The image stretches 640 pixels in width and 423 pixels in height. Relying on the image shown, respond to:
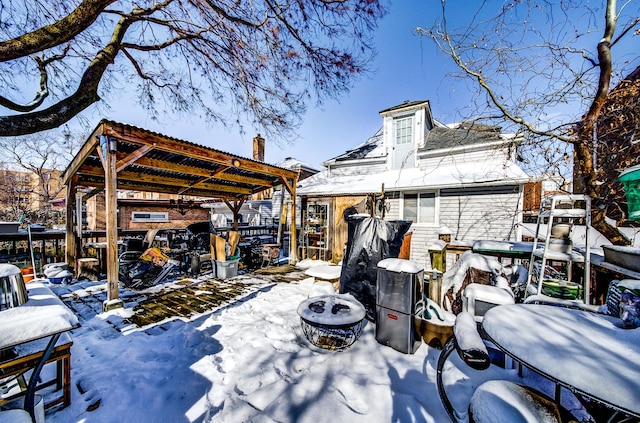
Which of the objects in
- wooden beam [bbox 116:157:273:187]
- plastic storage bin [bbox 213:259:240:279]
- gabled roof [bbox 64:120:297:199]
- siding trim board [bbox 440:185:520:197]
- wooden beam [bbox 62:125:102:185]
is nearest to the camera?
wooden beam [bbox 62:125:102:185]

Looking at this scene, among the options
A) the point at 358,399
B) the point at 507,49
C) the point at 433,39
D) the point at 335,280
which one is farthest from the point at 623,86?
the point at 358,399

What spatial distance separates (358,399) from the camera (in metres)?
2.09

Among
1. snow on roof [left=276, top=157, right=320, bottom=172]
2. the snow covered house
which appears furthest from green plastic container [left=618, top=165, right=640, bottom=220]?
snow on roof [left=276, top=157, right=320, bottom=172]

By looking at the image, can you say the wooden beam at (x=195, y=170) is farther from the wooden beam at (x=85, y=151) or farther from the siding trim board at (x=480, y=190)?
the siding trim board at (x=480, y=190)

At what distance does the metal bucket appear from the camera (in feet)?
5.78

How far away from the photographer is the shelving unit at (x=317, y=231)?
30.0ft

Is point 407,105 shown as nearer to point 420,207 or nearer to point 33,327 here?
point 420,207

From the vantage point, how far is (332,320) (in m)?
2.53

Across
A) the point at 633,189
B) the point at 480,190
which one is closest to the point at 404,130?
the point at 480,190

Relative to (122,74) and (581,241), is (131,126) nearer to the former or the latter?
(122,74)

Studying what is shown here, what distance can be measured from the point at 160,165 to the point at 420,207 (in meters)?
7.95

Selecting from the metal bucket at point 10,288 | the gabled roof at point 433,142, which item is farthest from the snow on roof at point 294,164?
the metal bucket at point 10,288

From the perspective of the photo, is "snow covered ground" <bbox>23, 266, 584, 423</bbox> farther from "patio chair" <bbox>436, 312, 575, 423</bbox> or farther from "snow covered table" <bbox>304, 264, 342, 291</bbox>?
"snow covered table" <bbox>304, 264, 342, 291</bbox>

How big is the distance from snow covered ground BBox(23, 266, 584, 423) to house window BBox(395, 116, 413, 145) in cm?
831
